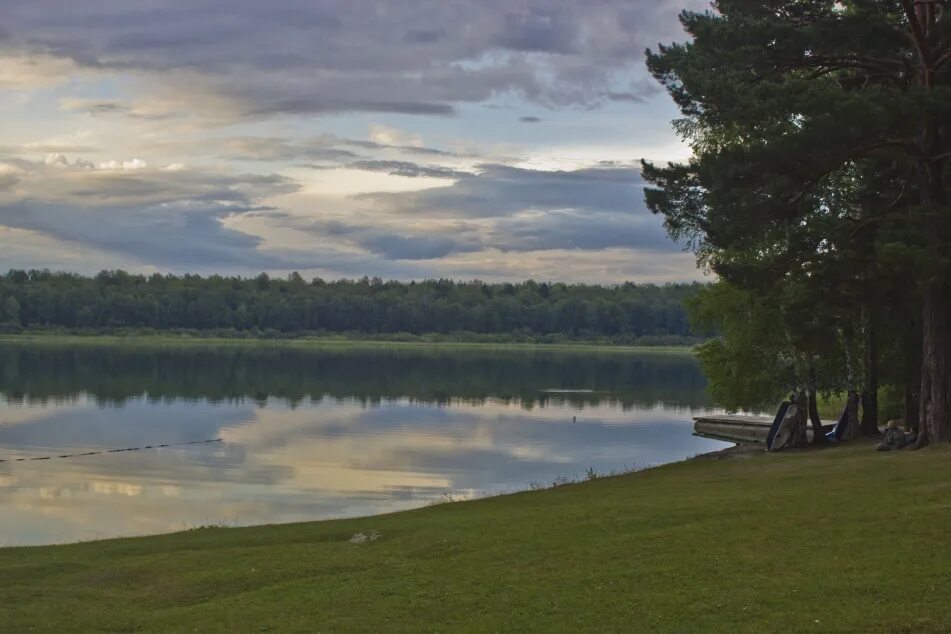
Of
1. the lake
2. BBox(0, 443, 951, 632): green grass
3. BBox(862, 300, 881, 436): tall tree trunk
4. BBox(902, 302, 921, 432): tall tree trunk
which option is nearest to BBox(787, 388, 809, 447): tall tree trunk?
BBox(862, 300, 881, 436): tall tree trunk

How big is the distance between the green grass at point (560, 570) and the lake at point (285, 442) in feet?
26.6

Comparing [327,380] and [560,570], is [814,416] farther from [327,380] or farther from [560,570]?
[327,380]

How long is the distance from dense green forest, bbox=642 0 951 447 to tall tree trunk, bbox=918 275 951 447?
3 cm

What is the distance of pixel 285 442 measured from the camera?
43.7m

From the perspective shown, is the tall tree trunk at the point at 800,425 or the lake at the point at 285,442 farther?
the tall tree trunk at the point at 800,425

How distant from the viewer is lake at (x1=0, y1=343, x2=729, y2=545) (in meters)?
28.4

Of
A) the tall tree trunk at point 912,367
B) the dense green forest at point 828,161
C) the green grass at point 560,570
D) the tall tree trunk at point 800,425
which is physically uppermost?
the dense green forest at point 828,161

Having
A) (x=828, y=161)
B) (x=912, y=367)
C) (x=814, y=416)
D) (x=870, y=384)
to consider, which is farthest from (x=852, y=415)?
(x=828, y=161)

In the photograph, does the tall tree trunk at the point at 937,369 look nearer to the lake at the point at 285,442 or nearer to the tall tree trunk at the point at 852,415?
the tall tree trunk at the point at 852,415

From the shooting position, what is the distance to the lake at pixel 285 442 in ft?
93.1

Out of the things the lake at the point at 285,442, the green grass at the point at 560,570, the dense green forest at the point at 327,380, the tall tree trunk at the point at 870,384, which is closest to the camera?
the green grass at the point at 560,570

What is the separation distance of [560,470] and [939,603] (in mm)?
26223

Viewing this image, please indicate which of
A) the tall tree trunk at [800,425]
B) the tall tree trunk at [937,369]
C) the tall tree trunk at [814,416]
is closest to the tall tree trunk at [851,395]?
the tall tree trunk at [814,416]

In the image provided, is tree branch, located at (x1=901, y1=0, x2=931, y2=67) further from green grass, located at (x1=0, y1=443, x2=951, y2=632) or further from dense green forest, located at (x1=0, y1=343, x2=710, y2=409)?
dense green forest, located at (x1=0, y1=343, x2=710, y2=409)
